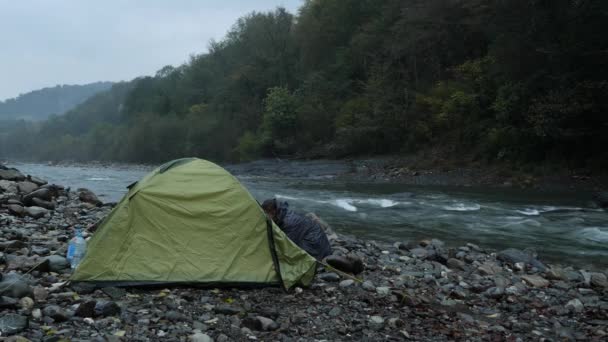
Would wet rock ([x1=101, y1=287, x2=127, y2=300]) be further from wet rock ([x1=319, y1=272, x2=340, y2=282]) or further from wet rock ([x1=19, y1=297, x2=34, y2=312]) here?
wet rock ([x1=319, y1=272, x2=340, y2=282])

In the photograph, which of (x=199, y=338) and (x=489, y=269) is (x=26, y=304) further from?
(x=489, y=269)

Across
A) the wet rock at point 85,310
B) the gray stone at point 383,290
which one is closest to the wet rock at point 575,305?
the gray stone at point 383,290

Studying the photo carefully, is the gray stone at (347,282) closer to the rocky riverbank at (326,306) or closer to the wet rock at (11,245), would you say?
the rocky riverbank at (326,306)

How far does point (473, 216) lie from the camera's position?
14.6 m

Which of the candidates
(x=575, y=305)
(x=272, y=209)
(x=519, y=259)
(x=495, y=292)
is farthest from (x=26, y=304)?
(x=519, y=259)

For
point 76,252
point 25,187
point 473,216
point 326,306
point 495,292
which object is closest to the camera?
point 326,306

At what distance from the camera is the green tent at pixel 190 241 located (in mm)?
5535

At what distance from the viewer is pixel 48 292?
4992 mm

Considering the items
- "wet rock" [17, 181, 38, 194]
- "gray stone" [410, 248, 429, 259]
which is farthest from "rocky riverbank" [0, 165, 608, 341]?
"wet rock" [17, 181, 38, 194]

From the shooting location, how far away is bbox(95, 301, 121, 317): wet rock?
14.9 feet

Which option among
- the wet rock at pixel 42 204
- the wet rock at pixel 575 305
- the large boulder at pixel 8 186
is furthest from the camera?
the large boulder at pixel 8 186

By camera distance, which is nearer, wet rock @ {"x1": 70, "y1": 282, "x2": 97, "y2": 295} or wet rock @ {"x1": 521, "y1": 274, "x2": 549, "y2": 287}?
wet rock @ {"x1": 70, "y1": 282, "x2": 97, "y2": 295}

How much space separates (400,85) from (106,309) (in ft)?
118

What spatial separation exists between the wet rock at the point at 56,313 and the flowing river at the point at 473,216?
753 cm
